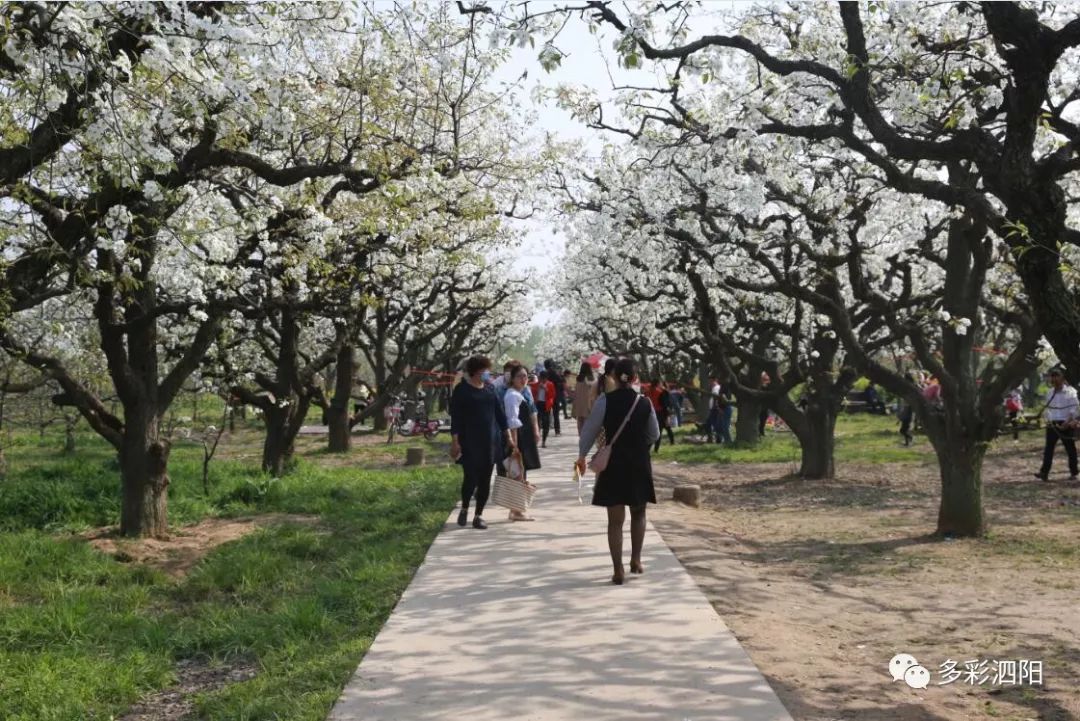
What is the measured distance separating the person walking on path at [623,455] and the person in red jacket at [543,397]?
46.6 ft

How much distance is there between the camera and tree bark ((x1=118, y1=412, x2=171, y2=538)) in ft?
39.2

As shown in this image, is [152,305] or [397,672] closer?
[397,672]

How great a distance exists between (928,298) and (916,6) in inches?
262

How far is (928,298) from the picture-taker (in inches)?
621

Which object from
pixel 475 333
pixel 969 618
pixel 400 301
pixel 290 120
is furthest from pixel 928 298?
pixel 475 333

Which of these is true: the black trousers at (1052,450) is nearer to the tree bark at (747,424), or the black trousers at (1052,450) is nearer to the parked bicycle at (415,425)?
the tree bark at (747,424)

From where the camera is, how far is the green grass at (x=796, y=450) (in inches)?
915

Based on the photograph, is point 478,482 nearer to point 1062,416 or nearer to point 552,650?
point 552,650

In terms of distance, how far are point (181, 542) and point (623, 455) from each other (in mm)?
5778

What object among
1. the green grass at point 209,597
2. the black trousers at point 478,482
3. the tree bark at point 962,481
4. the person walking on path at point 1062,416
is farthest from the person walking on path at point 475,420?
the person walking on path at point 1062,416

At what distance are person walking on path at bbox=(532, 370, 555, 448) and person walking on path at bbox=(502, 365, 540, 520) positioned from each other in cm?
872

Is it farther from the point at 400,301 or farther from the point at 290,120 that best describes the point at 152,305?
the point at 400,301

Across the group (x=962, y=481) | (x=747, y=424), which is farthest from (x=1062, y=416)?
(x=747, y=424)

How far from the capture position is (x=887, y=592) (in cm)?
912
